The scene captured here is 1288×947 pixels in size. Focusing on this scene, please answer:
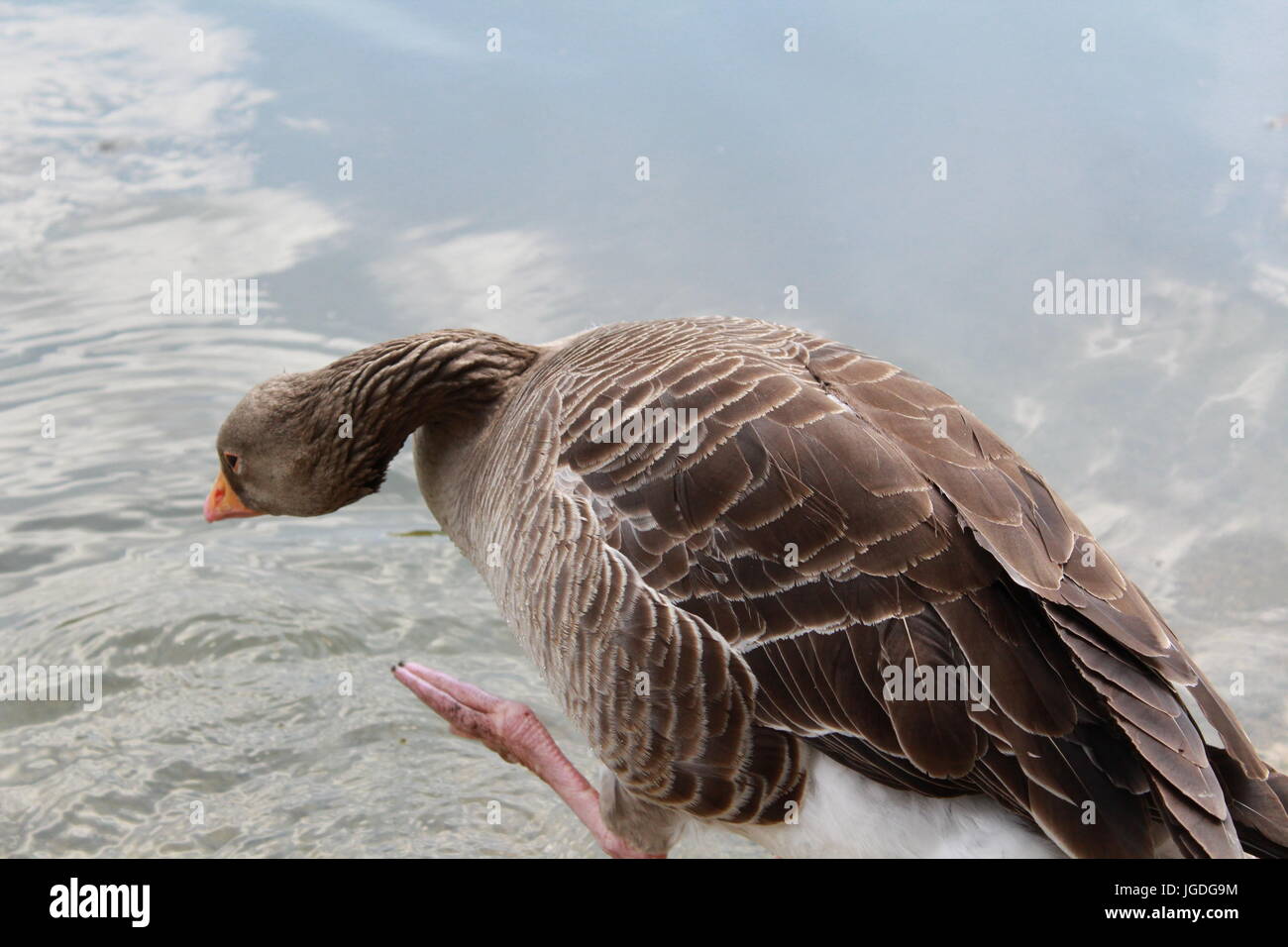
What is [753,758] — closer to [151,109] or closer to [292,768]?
[292,768]

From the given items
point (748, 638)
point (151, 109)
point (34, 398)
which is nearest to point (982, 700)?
point (748, 638)

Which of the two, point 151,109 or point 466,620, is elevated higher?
point 151,109

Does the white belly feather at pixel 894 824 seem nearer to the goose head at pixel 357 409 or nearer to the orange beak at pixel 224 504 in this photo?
the goose head at pixel 357 409

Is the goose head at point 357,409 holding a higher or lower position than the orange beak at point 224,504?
higher

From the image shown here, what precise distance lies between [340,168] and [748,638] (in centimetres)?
625

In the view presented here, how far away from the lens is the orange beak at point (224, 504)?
5453mm

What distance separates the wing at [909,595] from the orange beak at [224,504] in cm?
206

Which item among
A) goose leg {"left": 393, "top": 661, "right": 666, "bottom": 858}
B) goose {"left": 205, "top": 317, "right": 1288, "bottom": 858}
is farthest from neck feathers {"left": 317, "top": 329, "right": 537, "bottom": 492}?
goose leg {"left": 393, "top": 661, "right": 666, "bottom": 858}

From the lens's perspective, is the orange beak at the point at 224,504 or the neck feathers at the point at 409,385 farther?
the orange beak at the point at 224,504

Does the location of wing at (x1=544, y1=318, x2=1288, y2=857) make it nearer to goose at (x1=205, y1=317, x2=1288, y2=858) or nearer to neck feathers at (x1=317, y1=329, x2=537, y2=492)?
goose at (x1=205, y1=317, x2=1288, y2=858)

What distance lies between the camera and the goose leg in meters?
4.84

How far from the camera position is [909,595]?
3488 mm

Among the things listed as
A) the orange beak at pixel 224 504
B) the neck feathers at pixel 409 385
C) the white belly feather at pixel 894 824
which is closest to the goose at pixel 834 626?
the white belly feather at pixel 894 824

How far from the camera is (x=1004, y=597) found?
11.4ft
